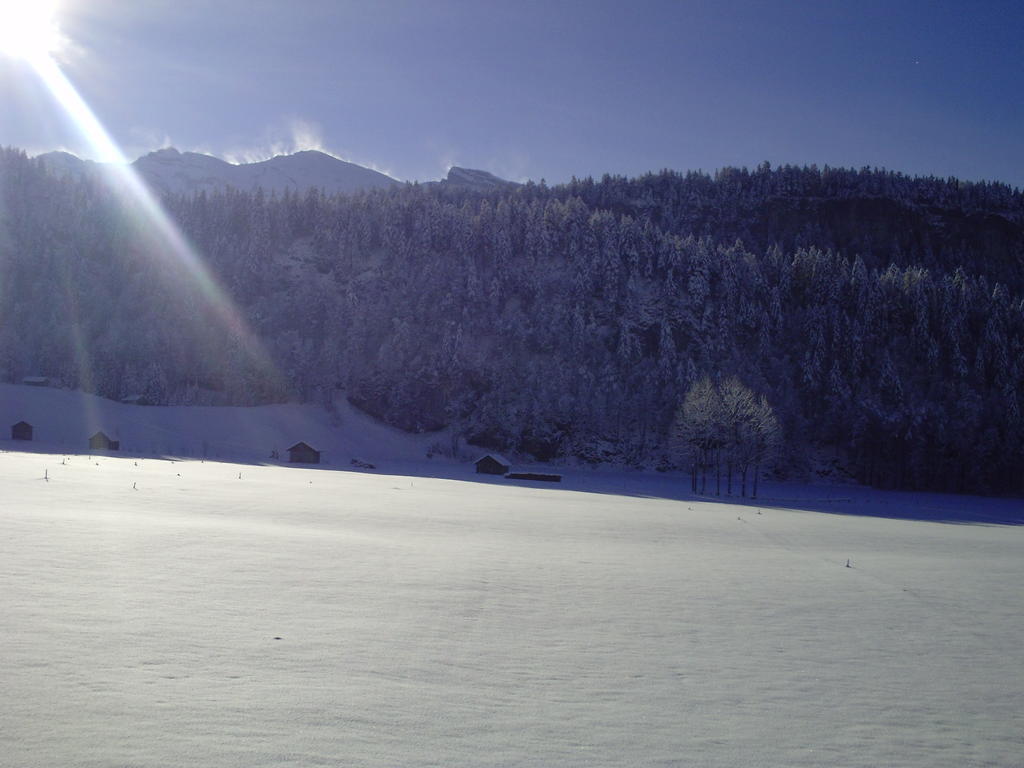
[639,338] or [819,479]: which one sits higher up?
[639,338]

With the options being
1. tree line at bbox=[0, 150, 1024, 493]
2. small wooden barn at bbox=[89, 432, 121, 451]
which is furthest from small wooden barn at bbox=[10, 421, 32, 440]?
tree line at bbox=[0, 150, 1024, 493]

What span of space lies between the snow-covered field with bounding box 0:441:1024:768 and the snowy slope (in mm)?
68933

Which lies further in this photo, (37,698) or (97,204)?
(97,204)

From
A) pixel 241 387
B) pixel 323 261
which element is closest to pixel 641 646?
pixel 241 387

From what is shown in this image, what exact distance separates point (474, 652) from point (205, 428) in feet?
323

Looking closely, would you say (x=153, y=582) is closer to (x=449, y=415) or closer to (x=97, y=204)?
(x=449, y=415)

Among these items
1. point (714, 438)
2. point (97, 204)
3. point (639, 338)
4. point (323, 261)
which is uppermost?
point (97, 204)

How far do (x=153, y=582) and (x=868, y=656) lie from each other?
517 inches

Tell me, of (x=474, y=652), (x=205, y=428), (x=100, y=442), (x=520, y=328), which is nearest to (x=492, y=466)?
(x=100, y=442)

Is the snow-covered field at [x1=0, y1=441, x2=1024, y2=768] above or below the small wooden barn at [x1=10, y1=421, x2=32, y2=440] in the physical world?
above

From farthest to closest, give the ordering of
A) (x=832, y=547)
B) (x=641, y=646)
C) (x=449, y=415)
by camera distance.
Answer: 1. (x=449, y=415)
2. (x=832, y=547)
3. (x=641, y=646)

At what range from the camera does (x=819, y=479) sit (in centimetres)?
9894

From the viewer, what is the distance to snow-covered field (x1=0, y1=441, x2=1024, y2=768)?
25.4 ft

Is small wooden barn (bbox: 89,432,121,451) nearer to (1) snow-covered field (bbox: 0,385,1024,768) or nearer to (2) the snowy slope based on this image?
(2) the snowy slope
